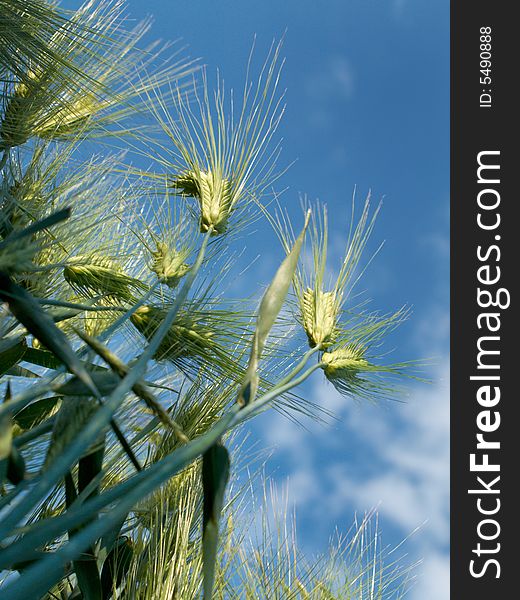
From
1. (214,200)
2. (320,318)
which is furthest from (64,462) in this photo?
(214,200)

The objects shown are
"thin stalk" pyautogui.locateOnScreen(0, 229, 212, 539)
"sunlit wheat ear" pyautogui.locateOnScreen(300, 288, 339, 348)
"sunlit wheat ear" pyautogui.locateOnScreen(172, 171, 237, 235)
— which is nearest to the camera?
"thin stalk" pyautogui.locateOnScreen(0, 229, 212, 539)

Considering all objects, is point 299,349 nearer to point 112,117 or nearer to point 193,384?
point 193,384

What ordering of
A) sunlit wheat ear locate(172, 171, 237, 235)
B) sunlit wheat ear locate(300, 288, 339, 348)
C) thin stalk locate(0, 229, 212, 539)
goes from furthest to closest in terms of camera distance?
1. sunlit wheat ear locate(172, 171, 237, 235)
2. sunlit wheat ear locate(300, 288, 339, 348)
3. thin stalk locate(0, 229, 212, 539)

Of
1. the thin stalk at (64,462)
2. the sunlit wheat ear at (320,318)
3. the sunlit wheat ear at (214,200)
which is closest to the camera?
the thin stalk at (64,462)

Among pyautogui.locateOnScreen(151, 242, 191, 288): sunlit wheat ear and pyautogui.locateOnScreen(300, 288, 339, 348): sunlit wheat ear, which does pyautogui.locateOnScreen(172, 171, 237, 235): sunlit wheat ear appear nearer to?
pyautogui.locateOnScreen(151, 242, 191, 288): sunlit wheat ear

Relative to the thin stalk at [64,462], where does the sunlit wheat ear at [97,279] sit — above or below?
above

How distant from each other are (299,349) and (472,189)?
45 centimetres

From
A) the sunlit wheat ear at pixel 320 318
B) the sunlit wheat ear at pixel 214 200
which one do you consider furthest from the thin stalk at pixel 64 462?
the sunlit wheat ear at pixel 214 200

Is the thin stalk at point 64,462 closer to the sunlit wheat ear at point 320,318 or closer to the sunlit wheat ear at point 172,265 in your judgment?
the sunlit wheat ear at point 320,318

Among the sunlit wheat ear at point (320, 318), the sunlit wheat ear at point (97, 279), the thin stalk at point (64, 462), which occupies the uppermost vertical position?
the sunlit wheat ear at point (97, 279)

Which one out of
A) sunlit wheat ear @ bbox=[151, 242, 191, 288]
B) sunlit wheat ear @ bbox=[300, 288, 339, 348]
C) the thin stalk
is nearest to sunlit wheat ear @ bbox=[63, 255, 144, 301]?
sunlit wheat ear @ bbox=[151, 242, 191, 288]

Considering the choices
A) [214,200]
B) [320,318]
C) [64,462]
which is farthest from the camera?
[214,200]

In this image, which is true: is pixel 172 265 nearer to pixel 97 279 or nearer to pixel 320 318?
pixel 97 279

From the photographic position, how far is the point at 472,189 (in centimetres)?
118
